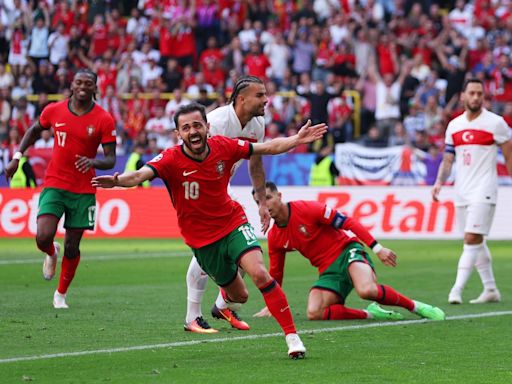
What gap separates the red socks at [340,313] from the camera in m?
11.7

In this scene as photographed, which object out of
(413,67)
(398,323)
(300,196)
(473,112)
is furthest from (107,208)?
(398,323)

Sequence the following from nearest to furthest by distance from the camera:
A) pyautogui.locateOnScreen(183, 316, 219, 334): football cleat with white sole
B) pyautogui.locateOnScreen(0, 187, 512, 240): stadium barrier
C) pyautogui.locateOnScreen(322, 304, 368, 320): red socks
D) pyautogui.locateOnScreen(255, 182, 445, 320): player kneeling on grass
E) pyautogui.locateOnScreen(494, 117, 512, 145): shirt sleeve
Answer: pyautogui.locateOnScreen(183, 316, 219, 334): football cleat with white sole, pyautogui.locateOnScreen(255, 182, 445, 320): player kneeling on grass, pyautogui.locateOnScreen(322, 304, 368, 320): red socks, pyautogui.locateOnScreen(494, 117, 512, 145): shirt sleeve, pyautogui.locateOnScreen(0, 187, 512, 240): stadium barrier

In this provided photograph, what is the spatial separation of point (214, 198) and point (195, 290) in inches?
62.5

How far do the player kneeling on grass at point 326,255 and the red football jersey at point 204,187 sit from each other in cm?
219

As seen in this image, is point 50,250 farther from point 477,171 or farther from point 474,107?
point 474,107

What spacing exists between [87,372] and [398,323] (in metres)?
4.08

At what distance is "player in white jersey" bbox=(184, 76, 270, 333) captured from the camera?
34.7ft

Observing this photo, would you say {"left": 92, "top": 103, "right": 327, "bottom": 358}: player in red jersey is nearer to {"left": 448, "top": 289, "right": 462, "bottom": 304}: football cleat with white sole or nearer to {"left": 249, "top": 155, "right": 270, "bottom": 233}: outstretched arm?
{"left": 249, "top": 155, "right": 270, "bottom": 233}: outstretched arm

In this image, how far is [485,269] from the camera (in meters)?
13.6

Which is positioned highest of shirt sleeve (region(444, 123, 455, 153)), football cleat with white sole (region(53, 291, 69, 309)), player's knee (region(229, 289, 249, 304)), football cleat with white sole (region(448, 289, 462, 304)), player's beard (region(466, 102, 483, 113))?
player's beard (region(466, 102, 483, 113))

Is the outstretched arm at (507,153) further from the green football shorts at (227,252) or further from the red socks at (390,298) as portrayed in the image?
the green football shorts at (227,252)

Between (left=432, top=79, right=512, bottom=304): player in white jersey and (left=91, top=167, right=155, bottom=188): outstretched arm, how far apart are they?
5451 mm

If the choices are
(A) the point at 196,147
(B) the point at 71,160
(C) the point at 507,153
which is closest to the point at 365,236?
(A) the point at 196,147

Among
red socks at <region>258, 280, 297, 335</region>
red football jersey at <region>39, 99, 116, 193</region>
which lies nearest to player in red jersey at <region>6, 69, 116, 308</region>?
red football jersey at <region>39, 99, 116, 193</region>
